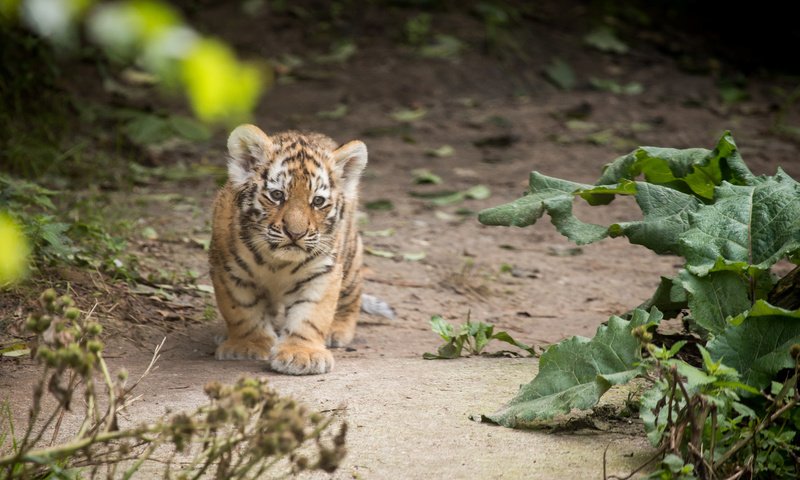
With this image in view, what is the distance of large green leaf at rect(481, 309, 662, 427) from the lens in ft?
9.99

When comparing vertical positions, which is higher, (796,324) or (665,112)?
(796,324)

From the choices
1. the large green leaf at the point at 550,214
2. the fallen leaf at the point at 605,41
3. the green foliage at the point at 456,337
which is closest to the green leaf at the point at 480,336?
the green foliage at the point at 456,337

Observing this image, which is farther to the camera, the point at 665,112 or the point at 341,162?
the point at 665,112

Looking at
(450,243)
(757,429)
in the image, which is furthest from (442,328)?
(450,243)

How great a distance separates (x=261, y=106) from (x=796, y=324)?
288 inches

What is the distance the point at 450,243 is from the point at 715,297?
11.7 ft

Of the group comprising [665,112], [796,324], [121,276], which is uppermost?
[796,324]

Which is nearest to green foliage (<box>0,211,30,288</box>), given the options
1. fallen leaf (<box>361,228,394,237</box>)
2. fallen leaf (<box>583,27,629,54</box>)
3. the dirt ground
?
the dirt ground

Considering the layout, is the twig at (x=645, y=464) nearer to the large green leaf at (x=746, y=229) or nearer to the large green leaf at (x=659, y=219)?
the large green leaf at (x=746, y=229)

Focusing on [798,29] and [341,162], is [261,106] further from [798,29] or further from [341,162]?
[798,29]

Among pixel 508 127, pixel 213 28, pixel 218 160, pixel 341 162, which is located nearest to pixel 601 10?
pixel 508 127

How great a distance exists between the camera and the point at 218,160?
8.44m

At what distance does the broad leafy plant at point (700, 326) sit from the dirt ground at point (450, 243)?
20cm

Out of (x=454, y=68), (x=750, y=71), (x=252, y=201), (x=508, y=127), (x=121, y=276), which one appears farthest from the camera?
(x=750, y=71)
